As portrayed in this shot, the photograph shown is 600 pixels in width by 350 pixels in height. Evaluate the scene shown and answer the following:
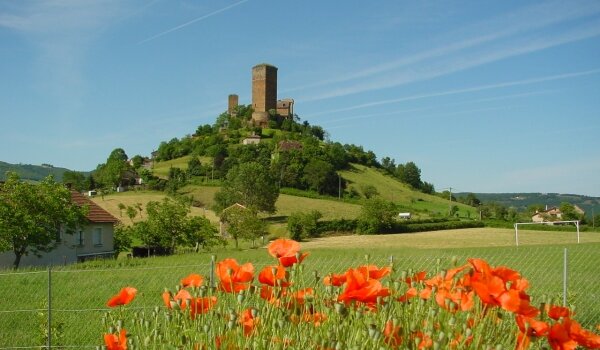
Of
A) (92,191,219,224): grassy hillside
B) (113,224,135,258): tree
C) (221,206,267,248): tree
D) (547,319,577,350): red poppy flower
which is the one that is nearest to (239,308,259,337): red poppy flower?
(547,319,577,350): red poppy flower

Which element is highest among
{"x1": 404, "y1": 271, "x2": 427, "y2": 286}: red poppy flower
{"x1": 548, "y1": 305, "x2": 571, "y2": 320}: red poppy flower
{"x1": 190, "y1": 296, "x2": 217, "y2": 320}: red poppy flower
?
{"x1": 404, "y1": 271, "x2": 427, "y2": 286}: red poppy flower

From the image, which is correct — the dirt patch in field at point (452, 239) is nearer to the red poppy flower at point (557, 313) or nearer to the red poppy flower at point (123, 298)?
the red poppy flower at point (123, 298)

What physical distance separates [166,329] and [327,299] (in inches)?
23.6

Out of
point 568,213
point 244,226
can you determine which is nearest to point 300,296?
point 244,226

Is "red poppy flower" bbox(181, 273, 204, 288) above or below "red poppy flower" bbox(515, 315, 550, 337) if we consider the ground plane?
above

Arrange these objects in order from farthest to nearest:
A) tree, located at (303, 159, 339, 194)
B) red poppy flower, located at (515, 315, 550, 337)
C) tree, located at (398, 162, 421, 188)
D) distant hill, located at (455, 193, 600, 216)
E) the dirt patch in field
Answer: distant hill, located at (455, 193, 600, 216) → tree, located at (398, 162, 421, 188) → tree, located at (303, 159, 339, 194) → the dirt patch in field → red poppy flower, located at (515, 315, 550, 337)

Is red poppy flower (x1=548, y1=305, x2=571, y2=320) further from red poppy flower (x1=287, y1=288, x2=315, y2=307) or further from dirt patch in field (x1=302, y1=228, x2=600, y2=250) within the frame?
dirt patch in field (x1=302, y1=228, x2=600, y2=250)

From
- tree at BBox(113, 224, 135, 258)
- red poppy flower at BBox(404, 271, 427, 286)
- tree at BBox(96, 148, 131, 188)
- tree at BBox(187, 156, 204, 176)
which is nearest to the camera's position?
red poppy flower at BBox(404, 271, 427, 286)

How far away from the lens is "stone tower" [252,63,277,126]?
12375cm

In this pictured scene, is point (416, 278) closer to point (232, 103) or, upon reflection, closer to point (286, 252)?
point (286, 252)

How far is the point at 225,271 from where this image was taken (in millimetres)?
2000

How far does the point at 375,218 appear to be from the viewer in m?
47.8

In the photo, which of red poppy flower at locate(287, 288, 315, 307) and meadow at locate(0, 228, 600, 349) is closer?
red poppy flower at locate(287, 288, 315, 307)

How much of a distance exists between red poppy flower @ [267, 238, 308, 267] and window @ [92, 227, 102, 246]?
32.8 metres
